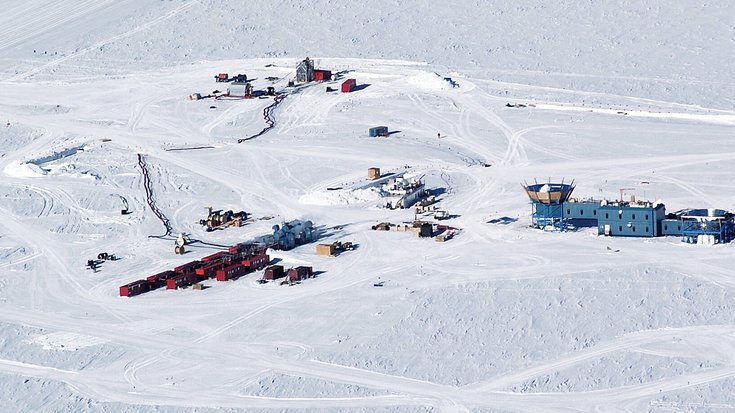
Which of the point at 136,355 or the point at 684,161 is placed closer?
the point at 136,355

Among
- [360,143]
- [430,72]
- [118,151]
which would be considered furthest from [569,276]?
[430,72]

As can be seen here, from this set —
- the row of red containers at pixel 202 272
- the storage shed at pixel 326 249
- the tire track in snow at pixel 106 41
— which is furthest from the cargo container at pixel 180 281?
the tire track in snow at pixel 106 41

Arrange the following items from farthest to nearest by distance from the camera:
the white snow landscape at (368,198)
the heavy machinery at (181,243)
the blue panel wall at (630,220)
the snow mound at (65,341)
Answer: the heavy machinery at (181,243), the blue panel wall at (630,220), the snow mound at (65,341), the white snow landscape at (368,198)

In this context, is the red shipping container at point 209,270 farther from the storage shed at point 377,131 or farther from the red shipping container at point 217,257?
the storage shed at point 377,131

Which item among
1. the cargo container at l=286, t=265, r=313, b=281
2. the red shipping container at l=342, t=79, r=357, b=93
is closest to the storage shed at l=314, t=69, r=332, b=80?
the red shipping container at l=342, t=79, r=357, b=93

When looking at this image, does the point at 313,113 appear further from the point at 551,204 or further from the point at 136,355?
the point at 136,355

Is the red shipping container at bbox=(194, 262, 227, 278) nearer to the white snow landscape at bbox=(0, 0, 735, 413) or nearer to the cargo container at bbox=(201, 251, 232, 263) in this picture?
the cargo container at bbox=(201, 251, 232, 263)
